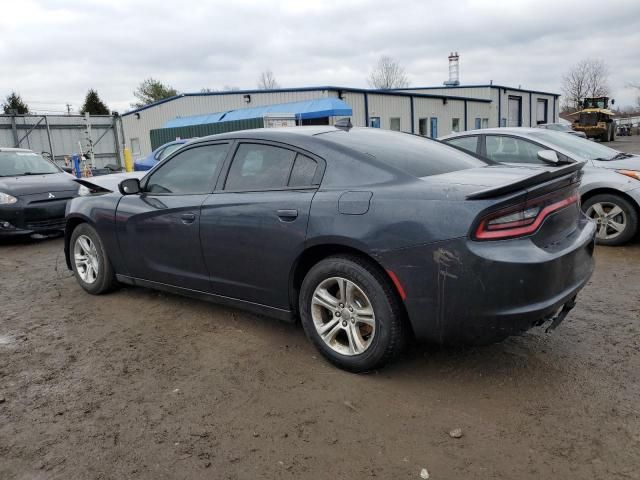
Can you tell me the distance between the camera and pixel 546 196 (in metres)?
2.76

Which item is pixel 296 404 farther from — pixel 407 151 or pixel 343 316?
pixel 407 151

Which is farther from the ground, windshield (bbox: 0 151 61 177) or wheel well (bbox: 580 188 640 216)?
windshield (bbox: 0 151 61 177)

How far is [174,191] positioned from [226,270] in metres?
0.93

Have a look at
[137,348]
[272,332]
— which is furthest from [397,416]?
[137,348]

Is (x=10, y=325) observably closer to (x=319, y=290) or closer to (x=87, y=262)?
(x=87, y=262)

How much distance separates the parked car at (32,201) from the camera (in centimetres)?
758

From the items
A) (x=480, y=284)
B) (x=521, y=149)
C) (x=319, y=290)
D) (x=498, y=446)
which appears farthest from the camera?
(x=521, y=149)

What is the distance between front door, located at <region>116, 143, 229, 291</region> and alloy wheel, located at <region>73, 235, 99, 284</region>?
0.59m

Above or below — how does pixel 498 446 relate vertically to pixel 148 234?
below

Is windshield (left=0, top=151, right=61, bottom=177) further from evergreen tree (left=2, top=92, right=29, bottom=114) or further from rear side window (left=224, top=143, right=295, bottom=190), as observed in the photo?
evergreen tree (left=2, top=92, right=29, bottom=114)

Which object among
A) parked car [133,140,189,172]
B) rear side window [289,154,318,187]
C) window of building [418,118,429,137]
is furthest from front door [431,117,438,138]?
rear side window [289,154,318,187]

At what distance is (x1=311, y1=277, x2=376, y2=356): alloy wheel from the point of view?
9.86 ft

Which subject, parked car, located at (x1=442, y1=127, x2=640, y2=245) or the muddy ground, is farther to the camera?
parked car, located at (x1=442, y1=127, x2=640, y2=245)

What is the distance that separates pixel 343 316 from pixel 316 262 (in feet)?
1.33
